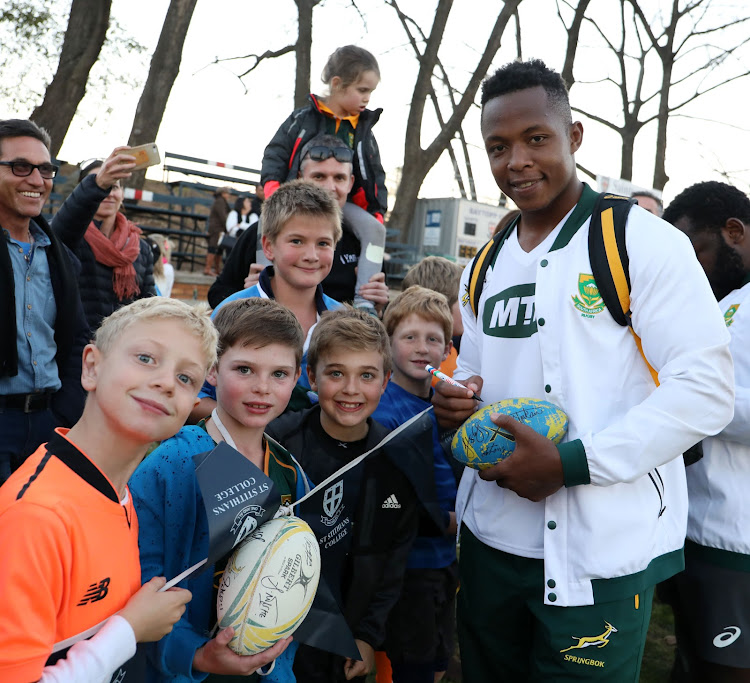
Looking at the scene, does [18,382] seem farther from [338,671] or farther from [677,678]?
[677,678]

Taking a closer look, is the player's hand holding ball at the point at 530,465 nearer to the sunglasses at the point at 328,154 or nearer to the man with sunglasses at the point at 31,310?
the sunglasses at the point at 328,154

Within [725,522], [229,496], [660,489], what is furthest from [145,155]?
[725,522]

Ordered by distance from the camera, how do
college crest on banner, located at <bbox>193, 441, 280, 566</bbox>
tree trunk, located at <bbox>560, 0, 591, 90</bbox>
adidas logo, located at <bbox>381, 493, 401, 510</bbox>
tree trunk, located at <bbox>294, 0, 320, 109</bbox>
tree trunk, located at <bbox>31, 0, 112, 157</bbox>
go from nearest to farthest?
1. college crest on banner, located at <bbox>193, 441, 280, 566</bbox>
2. adidas logo, located at <bbox>381, 493, 401, 510</bbox>
3. tree trunk, located at <bbox>31, 0, 112, 157</bbox>
4. tree trunk, located at <bbox>294, 0, 320, 109</bbox>
5. tree trunk, located at <bbox>560, 0, 591, 90</bbox>

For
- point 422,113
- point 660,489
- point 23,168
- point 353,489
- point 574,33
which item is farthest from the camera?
point 574,33

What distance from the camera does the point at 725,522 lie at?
2.62m

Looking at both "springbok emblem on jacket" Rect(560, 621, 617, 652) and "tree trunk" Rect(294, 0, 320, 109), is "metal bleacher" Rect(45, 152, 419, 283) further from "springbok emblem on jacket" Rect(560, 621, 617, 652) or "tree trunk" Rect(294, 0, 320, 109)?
"springbok emblem on jacket" Rect(560, 621, 617, 652)

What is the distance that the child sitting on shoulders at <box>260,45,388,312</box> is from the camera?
422 cm

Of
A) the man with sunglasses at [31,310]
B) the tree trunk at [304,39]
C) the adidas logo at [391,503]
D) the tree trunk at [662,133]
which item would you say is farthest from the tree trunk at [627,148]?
the adidas logo at [391,503]

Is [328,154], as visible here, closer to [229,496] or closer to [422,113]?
[229,496]

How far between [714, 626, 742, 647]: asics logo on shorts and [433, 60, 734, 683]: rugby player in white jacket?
2.43ft

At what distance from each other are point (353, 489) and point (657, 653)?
9.25ft

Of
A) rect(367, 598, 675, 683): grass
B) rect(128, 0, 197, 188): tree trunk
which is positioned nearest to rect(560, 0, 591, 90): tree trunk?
rect(128, 0, 197, 188): tree trunk

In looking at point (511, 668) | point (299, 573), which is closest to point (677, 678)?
point (511, 668)

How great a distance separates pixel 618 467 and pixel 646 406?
0.19m
